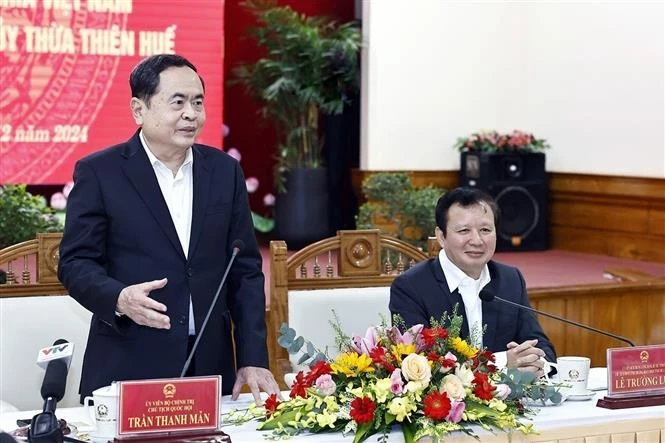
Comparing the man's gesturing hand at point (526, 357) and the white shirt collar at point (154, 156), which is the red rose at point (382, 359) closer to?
the man's gesturing hand at point (526, 357)

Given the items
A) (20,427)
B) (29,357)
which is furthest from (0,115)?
(20,427)

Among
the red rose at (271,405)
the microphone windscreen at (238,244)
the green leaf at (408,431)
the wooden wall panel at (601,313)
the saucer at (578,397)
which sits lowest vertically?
the wooden wall panel at (601,313)

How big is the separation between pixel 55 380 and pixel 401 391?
546mm

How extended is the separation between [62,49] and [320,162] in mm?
1769

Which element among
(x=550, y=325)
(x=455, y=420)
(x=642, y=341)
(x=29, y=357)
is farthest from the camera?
(x=642, y=341)

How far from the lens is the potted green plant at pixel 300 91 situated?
6848 millimetres

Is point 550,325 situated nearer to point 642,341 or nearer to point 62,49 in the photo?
point 642,341

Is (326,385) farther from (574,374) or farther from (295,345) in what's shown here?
(574,374)

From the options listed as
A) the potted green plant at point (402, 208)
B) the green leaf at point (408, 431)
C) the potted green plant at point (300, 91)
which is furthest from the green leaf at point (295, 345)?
the potted green plant at point (300, 91)

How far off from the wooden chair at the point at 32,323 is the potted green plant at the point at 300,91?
413 cm

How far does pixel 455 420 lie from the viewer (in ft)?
6.00

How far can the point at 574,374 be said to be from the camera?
7.22 feet

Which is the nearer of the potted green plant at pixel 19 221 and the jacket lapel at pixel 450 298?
the jacket lapel at pixel 450 298

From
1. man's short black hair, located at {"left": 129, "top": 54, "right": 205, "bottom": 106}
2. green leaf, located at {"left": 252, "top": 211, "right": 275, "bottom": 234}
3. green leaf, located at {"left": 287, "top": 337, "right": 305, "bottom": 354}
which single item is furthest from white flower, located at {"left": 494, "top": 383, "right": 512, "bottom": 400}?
green leaf, located at {"left": 252, "top": 211, "right": 275, "bottom": 234}
